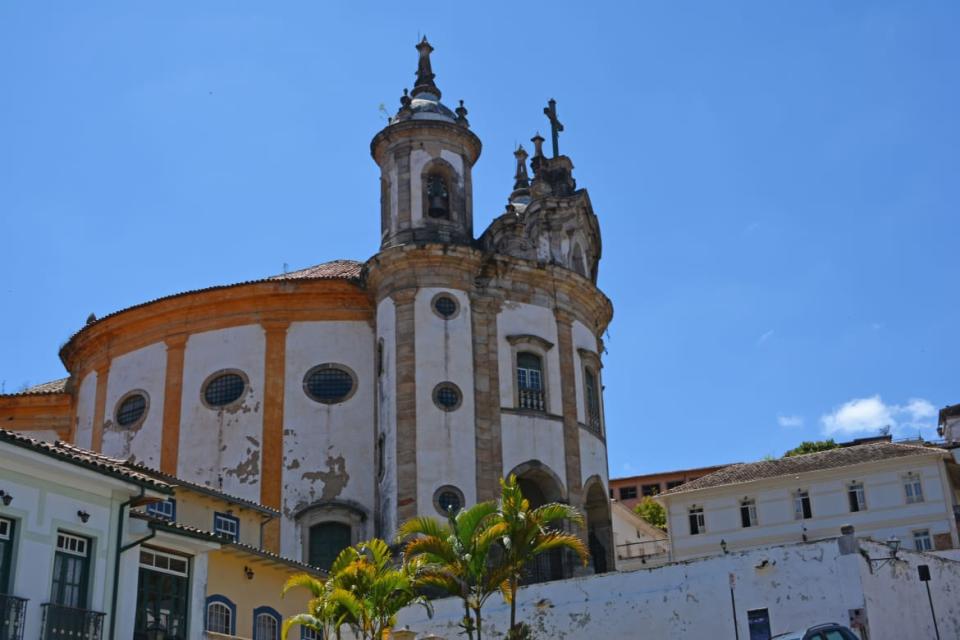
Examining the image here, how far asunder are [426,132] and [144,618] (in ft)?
74.4

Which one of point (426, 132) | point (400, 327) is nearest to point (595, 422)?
point (400, 327)

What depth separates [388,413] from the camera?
38250mm

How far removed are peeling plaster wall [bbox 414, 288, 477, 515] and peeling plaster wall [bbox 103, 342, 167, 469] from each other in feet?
29.9

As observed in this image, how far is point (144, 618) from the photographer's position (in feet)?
75.0

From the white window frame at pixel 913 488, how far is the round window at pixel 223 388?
30166 mm

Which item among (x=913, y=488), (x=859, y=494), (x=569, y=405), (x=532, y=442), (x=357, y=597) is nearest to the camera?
(x=357, y=597)

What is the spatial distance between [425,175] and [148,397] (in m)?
11.6

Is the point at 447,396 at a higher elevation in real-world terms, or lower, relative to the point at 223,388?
lower

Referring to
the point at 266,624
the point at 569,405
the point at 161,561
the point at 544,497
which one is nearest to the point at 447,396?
the point at 569,405

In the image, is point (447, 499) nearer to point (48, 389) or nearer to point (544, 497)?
point (544, 497)

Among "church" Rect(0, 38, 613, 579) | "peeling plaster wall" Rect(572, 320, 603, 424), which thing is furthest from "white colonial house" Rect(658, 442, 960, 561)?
"church" Rect(0, 38, 613, 579)

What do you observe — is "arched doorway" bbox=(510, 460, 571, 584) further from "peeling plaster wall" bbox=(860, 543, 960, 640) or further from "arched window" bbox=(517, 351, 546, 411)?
"peeling plaster wall" bbox=(860, 543, 960, 640)

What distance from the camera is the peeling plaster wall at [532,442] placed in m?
38.7

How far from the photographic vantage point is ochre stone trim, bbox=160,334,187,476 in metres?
40.4
